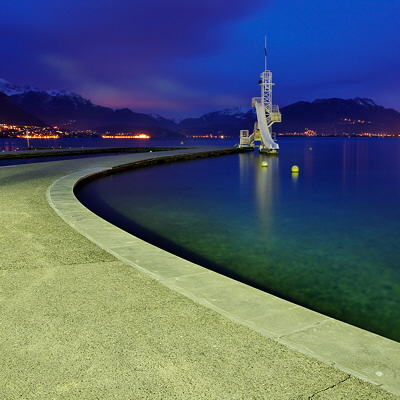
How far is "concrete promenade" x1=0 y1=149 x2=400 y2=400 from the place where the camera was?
10.1 feet

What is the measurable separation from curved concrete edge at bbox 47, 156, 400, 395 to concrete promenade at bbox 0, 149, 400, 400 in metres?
0.01

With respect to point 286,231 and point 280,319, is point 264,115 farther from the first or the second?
point 280,319

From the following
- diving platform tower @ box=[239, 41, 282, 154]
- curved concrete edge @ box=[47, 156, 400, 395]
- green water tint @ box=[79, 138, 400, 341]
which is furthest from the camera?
diving platform tower @ box=[239, 41, 282, 154]

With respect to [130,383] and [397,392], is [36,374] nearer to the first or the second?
[130,383]

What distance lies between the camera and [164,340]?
3803 millimetres

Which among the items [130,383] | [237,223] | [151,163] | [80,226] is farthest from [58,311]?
[151,163]

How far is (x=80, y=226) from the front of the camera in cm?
869

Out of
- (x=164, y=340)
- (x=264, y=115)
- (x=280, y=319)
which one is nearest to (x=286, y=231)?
(x=280, y=319)

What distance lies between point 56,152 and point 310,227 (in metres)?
35.9

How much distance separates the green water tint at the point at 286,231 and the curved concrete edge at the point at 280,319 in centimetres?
202

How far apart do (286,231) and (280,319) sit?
7944mm

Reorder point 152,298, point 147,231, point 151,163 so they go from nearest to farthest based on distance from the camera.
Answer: point 152,298
point 147,231
point 151,163

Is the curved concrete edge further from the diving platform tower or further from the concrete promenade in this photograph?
the diving platform tower

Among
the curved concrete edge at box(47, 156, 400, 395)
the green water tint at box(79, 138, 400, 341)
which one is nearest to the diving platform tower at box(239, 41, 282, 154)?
the green water tint at box(79, 138, 400, 341)
